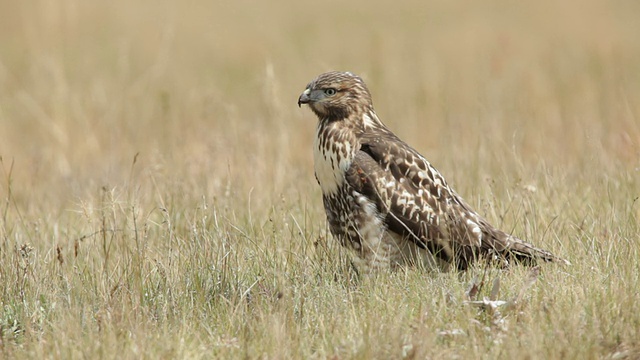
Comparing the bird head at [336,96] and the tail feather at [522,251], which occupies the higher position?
the bird head at [336,96]

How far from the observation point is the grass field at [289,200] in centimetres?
451

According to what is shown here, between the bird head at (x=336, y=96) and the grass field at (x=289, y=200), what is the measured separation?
75cm

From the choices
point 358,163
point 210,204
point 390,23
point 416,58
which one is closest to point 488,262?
point 358,163

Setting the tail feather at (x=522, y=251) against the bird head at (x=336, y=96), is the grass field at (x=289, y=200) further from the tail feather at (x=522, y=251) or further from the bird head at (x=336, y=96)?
the bird head at (x=336, y=96)

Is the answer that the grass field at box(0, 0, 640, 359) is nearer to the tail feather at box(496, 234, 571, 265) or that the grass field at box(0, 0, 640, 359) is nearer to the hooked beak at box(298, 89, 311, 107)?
the tail feather at box(496, 234, 571, 265)

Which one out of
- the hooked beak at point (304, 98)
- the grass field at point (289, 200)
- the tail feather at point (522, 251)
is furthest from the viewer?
the hooked beak at point (304, 98)

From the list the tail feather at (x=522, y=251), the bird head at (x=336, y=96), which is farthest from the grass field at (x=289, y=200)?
the bird head at (x=336, y=96)

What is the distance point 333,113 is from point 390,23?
528 inches

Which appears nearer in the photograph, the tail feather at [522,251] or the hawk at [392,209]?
the tail feather at [522,251]

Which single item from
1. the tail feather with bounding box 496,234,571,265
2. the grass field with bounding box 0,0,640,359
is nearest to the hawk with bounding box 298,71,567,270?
the tail feather with bounding box 496,234,571,265

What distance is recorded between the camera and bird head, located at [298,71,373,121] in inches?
242

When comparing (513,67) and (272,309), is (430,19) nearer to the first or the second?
(513,67)

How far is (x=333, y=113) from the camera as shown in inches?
243

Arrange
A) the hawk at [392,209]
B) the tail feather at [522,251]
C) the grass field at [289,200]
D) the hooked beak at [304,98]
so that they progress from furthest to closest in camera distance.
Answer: the hooked beak at [304,98] < the hawk at [392,209] < the tail feather at [522,251] < the grass field at [289,200]
